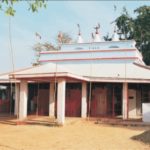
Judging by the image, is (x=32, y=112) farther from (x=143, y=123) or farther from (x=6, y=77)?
(x=143, y=123)

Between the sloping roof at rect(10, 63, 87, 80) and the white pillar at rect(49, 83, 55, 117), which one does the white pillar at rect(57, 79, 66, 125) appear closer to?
the sloping roof at rect(10, 63, 87, 80)

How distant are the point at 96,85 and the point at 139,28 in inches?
693

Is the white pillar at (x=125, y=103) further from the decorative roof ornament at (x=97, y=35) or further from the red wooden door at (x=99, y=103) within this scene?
the decorative roof ornament at (x=97, y=35)

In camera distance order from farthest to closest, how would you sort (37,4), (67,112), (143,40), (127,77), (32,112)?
(143,40) < (32,112) < (67,112) < (127,77) < (37,4)

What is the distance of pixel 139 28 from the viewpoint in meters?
40.5

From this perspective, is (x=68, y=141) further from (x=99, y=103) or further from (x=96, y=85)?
(x=96, y=85)

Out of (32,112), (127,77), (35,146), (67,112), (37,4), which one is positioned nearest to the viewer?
(37,4)

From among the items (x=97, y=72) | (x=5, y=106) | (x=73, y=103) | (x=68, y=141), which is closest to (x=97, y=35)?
(x=97, y=72)

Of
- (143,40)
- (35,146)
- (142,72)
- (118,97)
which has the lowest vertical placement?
(35,146)

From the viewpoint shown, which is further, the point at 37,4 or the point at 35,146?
the point at 35,146

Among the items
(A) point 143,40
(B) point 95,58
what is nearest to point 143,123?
(B) point 95,58

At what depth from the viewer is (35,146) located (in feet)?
41.0

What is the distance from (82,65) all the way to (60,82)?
655 centimetres

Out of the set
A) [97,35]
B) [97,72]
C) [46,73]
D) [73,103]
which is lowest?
[73,103]
